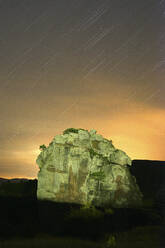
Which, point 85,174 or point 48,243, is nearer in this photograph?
point 48,243

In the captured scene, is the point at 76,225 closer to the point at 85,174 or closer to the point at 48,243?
the point at 48,243

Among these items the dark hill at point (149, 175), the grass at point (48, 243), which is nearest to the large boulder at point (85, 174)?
the grass at point (48, 243)

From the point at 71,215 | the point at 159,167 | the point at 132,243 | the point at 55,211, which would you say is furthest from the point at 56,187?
the point at 159,167

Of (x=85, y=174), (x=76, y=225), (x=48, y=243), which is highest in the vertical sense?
(x=85, y=174)

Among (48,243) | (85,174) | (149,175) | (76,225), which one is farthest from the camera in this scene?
(149,175)

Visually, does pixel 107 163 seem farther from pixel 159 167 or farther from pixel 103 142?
pixel 159 167

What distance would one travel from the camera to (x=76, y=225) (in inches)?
1216

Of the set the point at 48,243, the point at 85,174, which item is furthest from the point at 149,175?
the point at 48,243

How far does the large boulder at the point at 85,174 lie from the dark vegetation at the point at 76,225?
155 centimetres

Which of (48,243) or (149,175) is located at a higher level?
(149,175)

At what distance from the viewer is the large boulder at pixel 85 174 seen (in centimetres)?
3938

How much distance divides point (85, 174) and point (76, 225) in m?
10.3

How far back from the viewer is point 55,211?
37.4 m

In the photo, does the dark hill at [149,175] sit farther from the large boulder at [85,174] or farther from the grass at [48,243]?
the grass at [48,243]
